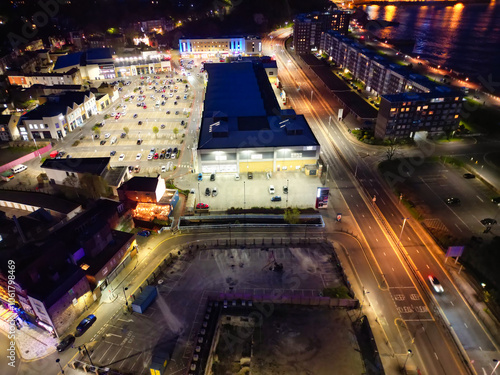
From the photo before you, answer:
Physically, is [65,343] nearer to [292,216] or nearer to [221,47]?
[292,216]

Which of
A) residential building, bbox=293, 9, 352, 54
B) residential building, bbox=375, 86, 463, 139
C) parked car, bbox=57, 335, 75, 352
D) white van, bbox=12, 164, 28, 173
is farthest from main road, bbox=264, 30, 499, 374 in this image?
residential building, bbox=293, 9, 352, 54

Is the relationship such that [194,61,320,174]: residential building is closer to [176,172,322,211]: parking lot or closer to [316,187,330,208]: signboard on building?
[176,172,322,211]: parking lot

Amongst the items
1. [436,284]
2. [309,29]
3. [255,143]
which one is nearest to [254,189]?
[255,143]

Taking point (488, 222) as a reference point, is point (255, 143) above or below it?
above

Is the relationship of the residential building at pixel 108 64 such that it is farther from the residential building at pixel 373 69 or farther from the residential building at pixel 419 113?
the residential building at pixel 419 113

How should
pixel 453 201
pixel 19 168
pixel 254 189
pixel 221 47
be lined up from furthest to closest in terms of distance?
pixel 221 47 < pixel 19 168 < pixel 254 189 < pixel 453 201

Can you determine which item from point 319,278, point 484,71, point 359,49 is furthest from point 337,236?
point 484,71

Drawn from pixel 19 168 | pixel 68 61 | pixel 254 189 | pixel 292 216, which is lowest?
pixel 254 189

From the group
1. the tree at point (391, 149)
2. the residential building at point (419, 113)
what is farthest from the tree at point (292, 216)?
the residential building at point (419, 113)
